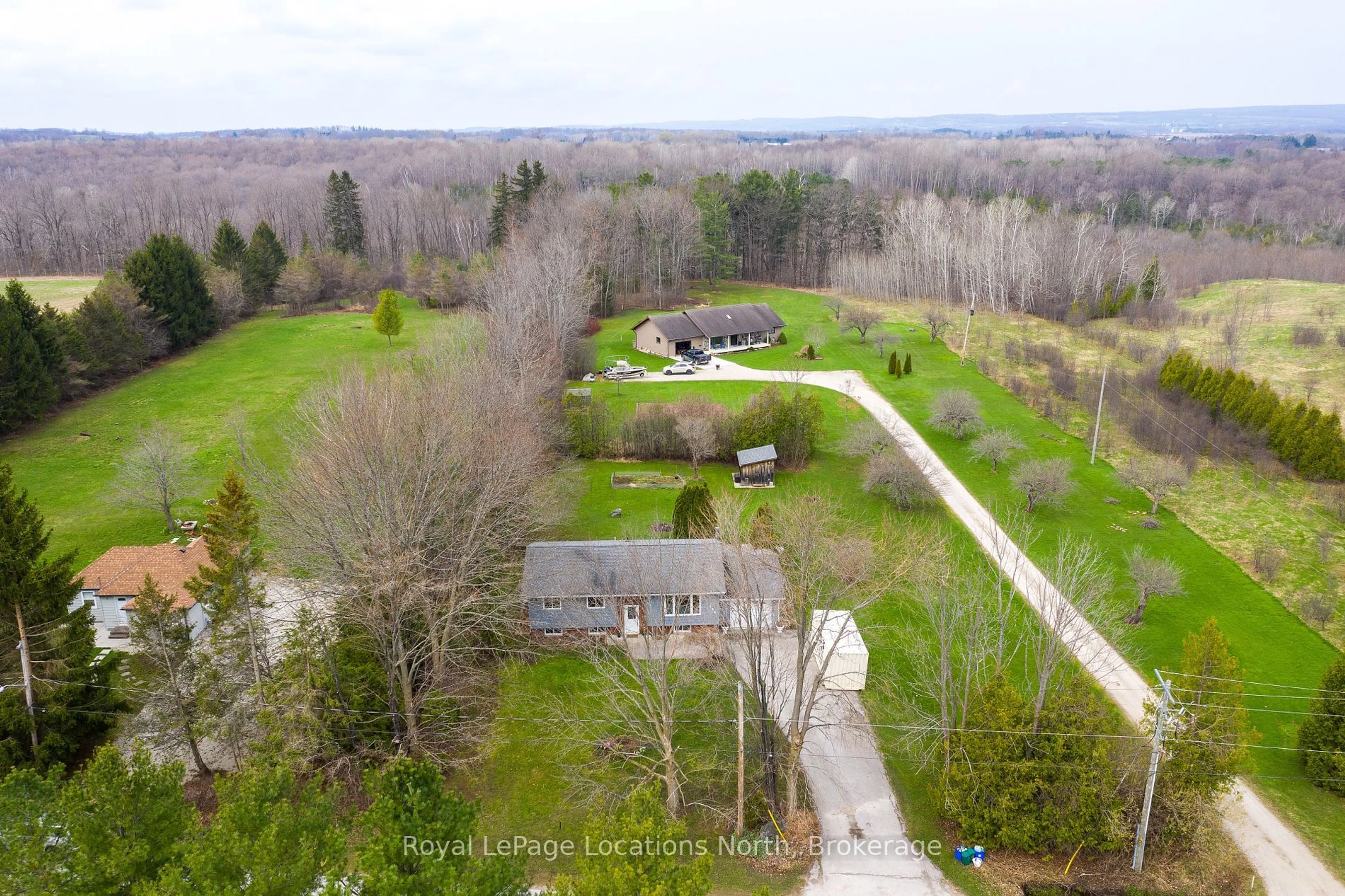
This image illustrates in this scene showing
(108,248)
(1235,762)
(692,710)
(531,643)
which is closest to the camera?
(1235,762)

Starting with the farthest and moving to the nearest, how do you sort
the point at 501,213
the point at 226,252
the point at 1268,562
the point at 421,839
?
the point at 501,213
the point at 226,252
the point at 1268,562
the point at 421,839

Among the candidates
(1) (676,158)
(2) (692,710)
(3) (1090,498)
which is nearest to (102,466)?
(2) (692,710)

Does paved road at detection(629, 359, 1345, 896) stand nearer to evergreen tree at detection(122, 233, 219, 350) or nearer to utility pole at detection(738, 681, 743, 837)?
utility pole at detection(738, 681, 743, 837)

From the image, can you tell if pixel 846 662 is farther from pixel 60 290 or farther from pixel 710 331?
pixel 60 290

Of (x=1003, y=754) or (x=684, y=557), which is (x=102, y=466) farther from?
(x=1003, y=754)

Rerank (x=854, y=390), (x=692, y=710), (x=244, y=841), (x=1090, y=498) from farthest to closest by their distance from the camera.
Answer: (x=854, y=390), (x=1090, y=498), (x=692, y=710), (x=244, y=841)

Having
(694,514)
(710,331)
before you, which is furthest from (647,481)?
(710,331)
